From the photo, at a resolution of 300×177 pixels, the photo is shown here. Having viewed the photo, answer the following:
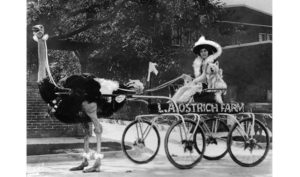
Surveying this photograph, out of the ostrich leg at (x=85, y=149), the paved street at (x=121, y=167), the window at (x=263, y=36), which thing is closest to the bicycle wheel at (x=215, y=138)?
the paved street at (x=121, y=167)

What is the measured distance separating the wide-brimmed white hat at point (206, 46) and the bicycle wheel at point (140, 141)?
4.48 feet

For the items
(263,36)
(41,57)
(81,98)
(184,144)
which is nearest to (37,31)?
(41,57)

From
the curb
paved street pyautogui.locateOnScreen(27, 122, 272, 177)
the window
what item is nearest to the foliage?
paved street pyautogui.locateOnScreen(27, 122, 272, 177)

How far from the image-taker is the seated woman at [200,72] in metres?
7.39

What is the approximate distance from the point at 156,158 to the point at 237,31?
2.35m

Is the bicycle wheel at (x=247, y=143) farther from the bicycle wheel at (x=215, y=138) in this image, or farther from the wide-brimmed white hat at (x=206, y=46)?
the wide-brimmed white hat at (x=206, y=46)

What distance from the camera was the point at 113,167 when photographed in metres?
6.95

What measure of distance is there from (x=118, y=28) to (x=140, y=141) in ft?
5.52

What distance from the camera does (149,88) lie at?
7230mm

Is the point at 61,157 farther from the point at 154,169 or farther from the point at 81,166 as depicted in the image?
the point at 154,169

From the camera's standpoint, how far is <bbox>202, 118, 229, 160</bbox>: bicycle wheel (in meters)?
7.39

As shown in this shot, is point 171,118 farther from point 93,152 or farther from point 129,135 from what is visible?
point 93,152

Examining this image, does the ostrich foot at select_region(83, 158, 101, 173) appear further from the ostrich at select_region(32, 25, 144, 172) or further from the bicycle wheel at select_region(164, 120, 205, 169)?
the bicycle wheel at select_region(164, 120, 205, 169)
